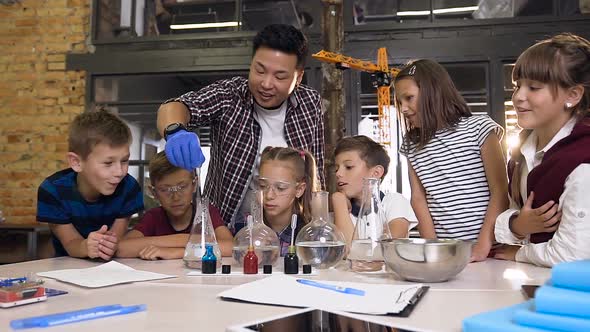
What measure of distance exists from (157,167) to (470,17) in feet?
10.9

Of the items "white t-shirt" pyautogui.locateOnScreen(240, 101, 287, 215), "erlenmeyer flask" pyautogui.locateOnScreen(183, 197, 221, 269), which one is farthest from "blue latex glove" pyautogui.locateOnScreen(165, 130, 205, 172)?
"white t-shirt" pyautogui.locateOnScreen(240, 101, 287, 215)

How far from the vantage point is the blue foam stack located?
0.52 m

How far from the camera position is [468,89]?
4.12m

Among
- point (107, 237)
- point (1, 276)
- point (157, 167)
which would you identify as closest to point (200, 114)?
point (157, 167)

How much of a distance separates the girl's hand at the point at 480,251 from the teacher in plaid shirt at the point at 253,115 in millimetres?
Result: 724

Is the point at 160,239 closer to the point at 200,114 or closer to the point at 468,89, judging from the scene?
the point at 200,114

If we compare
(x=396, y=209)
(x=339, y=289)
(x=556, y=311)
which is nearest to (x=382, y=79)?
(x=396, y=209)

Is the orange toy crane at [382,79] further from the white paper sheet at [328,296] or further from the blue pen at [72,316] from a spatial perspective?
the blue pen at [72,316]

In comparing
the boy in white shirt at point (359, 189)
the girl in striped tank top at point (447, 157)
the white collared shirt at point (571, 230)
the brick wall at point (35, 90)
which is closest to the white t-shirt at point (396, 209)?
the boy in white shirt at point (359, 189)

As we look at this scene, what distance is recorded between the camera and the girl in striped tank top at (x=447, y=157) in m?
1.59

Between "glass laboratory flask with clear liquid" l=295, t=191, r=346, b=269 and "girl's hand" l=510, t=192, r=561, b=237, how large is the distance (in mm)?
438

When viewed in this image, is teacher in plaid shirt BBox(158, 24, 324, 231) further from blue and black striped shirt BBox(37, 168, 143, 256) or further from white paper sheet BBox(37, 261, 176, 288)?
white paper sheet BBox(37, 261, 176, 288)

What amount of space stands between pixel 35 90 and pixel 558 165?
4.37 metres

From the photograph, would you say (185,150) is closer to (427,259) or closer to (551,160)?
(427,259)
